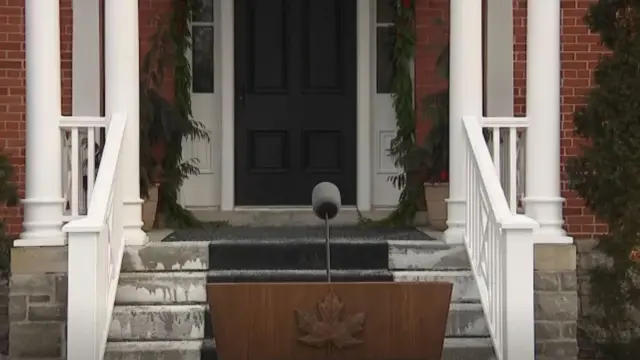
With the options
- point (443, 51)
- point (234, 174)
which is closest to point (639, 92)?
point (443, 51)

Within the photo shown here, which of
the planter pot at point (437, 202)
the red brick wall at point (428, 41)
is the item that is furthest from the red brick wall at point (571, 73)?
the planter pot at point (437, 202)

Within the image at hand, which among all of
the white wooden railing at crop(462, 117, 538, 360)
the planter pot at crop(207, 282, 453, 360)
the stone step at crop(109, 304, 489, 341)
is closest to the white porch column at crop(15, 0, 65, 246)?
the stone step at crop(109, 304, 489, 341)

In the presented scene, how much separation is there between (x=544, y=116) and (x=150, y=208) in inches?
117

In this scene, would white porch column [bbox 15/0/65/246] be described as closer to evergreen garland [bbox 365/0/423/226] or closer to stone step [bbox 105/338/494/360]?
stone step [bbox 105/338/494/360]

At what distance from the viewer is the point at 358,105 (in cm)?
809

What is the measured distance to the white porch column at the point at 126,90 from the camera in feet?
19.6

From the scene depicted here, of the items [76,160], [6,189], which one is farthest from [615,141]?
[6,189]

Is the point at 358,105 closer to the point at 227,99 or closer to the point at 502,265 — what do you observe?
the point at 227,99

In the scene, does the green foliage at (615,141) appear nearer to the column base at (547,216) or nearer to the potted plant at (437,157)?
the column base at (547,216)

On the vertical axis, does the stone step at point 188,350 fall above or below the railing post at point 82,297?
below

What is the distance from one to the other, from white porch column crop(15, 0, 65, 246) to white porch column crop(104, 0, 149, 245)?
1.15 feet

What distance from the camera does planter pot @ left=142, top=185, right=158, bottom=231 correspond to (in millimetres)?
7020

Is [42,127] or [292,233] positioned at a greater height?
[42,127]

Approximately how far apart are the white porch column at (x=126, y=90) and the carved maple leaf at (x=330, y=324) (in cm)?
225
